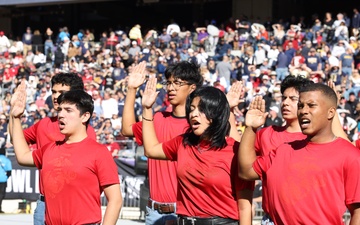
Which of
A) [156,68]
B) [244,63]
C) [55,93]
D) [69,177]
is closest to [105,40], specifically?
[156,68]

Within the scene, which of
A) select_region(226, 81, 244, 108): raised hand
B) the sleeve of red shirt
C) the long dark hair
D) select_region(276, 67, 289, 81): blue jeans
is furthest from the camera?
select_region(276, 67, 289, 81): blue jeans

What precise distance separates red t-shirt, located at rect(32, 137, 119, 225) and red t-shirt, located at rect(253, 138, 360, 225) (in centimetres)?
130

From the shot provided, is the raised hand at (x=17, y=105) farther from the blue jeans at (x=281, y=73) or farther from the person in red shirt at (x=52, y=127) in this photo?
the blue jeans at (x=281, y=73)

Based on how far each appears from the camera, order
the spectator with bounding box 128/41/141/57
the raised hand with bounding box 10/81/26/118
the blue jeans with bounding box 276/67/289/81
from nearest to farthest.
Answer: the raised hand with bounding box 10/81/26/118
the blue jeans with bounding box 276/67/289/81
the spectator with bounding box 128/41/141/57

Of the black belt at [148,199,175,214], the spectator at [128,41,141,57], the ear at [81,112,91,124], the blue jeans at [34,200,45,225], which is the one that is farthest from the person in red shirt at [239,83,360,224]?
the spectator at [128,41,141,57]

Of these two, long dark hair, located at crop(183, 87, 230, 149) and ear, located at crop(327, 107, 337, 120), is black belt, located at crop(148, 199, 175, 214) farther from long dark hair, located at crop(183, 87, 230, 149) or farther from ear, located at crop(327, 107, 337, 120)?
ear, located at crop(327, 107, 337, 120)

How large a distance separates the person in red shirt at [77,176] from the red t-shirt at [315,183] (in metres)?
1.26

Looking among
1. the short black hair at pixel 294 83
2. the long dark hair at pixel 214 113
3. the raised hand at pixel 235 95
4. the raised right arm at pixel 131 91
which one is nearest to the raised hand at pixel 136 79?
the raised right arm at pixel 131 91

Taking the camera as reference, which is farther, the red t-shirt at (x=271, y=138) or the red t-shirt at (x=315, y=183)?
the red t-shirt at (x=271, y=138)

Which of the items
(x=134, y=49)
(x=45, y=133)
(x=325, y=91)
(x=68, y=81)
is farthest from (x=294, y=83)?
(x=134, y=49)

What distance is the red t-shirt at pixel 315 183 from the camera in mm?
4988

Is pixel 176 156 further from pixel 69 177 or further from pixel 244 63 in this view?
pixel 244 63

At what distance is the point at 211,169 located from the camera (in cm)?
569

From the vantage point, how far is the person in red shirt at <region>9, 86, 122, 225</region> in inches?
231
